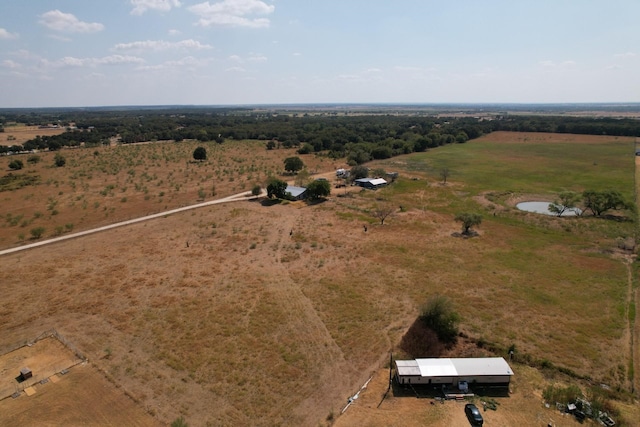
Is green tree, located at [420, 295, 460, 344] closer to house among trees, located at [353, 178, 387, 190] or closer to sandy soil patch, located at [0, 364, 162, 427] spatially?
sandy soil patch, located at [0, 364, 162, 427]

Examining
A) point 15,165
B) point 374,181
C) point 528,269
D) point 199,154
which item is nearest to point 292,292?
point 528,269

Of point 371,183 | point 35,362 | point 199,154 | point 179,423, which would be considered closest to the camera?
point 179,423

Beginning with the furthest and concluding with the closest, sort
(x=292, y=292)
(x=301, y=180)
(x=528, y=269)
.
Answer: (x=301, y=180) → (x=528, y=269) → (x=292, y=292)

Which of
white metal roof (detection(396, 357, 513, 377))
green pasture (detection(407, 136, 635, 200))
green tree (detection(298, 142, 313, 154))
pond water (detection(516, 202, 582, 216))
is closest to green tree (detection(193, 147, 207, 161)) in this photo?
green tree (detection(298, 142, 313, 154))

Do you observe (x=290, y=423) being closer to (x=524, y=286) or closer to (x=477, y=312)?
(x=477, y=312)

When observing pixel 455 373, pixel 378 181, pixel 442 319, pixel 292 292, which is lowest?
pixel 292 292

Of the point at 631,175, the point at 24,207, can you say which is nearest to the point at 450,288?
the point at 24,207

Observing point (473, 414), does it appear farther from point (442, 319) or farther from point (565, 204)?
point (565, 204)
